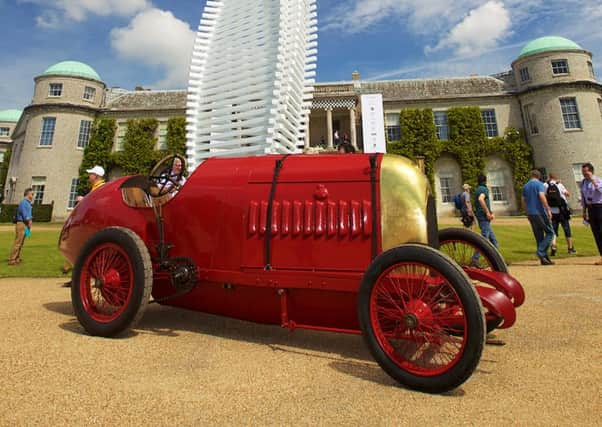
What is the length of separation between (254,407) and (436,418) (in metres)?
0.82

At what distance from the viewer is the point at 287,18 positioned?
434 cm

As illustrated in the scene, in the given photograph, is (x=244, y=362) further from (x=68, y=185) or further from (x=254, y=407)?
(x=68, y=185)

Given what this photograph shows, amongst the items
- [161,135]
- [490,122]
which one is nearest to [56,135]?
[161,135]

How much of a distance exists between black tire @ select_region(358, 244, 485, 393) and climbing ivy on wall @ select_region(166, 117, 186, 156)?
25.6 meters

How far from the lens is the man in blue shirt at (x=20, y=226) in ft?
22.7

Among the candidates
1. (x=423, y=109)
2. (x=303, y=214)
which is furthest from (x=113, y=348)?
(x=423, y=109)

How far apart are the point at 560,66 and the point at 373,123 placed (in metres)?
14.6

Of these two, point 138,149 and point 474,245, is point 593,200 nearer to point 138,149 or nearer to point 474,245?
point 474,245

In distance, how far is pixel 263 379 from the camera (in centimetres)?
181

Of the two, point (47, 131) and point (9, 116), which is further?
point (9, 116)

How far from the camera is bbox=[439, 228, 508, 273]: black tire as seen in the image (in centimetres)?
253

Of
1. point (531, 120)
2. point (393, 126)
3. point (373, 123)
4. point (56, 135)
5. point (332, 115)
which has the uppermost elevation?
point (332, 115)

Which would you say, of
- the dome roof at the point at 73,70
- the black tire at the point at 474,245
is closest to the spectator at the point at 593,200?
the black tire at the point at 474,245

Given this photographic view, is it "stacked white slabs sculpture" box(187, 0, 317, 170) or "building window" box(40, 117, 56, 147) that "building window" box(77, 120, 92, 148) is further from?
"stacked white slabs sculpture" box(187, 0, 317, 170)
